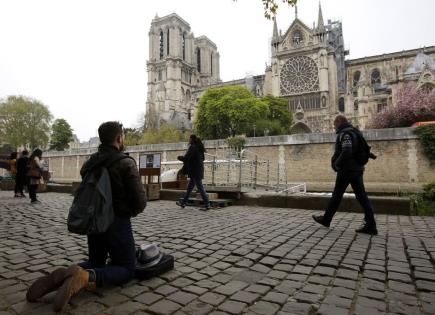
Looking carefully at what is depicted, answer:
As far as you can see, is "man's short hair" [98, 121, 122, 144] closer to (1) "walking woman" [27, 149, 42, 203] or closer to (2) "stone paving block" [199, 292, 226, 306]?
(2) "stone paving block" [199, 292, 226, 306]

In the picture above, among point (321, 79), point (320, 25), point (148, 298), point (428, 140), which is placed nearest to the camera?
point (148, 298)

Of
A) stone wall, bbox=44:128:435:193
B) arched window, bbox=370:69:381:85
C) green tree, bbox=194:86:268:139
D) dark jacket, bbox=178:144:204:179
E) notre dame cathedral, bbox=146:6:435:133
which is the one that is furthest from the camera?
arched window, bbox=370:69:381:85

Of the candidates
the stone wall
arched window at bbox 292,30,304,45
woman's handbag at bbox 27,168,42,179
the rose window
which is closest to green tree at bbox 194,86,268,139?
the stone wall

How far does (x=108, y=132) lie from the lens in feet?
8.61

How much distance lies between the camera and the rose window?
51.0 metres

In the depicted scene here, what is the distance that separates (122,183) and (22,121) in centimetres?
5183

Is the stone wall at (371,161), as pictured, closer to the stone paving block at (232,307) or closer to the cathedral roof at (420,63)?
the stone paving block at (232,307)

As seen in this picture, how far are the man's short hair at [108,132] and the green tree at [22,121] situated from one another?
5065 cm

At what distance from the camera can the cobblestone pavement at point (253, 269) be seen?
220 centimetres

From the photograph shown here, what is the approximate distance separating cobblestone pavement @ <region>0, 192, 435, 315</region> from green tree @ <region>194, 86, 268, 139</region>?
2974cm

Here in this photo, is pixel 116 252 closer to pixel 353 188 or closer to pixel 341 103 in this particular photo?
pixel 353 188

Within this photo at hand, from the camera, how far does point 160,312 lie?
2.09 m

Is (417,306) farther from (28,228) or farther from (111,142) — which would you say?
(28,228)

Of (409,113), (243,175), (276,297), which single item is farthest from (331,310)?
(409,113)
